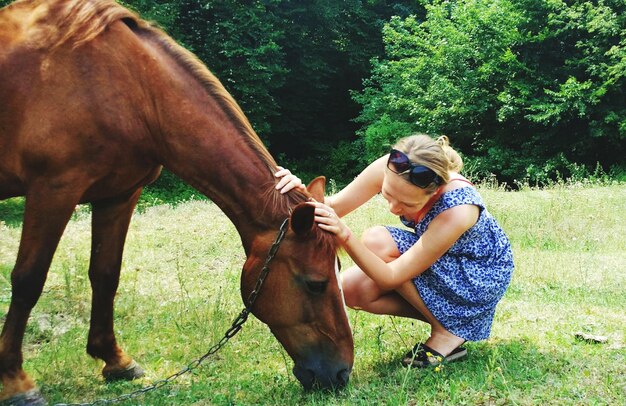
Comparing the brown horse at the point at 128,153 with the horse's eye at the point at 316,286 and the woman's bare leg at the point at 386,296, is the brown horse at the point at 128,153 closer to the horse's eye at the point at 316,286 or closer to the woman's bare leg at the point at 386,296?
the horse's eye at the point at 316,286

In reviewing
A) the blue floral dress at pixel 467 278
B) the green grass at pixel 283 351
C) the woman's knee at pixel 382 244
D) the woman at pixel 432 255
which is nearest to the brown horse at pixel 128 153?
the woman at pixel 432 255

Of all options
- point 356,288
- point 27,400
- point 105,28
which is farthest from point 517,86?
point 27,400

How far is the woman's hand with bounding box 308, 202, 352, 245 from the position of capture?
2844mm

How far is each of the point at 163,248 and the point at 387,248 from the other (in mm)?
4873

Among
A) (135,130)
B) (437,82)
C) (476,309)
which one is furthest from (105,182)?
(437,82)

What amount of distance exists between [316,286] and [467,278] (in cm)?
99

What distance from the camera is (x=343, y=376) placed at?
288 cm

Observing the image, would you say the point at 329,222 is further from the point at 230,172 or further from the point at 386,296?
the point at 386,296

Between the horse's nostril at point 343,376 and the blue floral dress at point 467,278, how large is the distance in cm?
73

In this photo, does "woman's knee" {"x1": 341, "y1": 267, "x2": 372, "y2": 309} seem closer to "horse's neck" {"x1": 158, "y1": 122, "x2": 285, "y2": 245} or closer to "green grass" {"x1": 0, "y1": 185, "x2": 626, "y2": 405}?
"green grass" {"x1": 0, "y1": 185, "x2": 626, "y2": 405}

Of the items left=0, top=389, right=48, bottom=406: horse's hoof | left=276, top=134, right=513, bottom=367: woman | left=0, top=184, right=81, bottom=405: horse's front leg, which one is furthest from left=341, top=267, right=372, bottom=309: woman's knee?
left=0, top=389, right=48, bottom=406: horse's hoof

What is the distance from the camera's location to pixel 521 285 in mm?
5617

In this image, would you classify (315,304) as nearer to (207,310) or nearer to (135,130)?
(135,130)

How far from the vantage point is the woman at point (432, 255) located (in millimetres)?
3137
